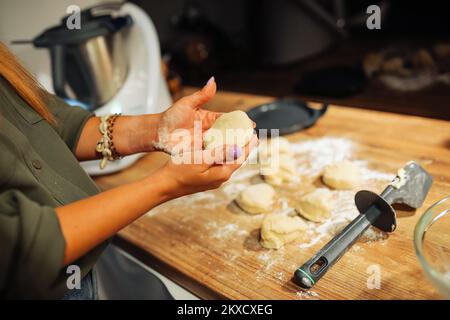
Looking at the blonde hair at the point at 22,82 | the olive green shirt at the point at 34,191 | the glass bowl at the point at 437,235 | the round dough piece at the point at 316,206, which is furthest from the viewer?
the round dough piece at the point at 316,206

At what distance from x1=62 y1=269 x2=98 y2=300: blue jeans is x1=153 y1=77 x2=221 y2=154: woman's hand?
35 cm

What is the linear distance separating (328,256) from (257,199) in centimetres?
27

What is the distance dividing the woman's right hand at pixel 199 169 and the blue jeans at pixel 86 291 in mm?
361

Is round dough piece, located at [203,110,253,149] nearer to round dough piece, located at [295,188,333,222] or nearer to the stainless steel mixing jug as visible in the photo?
round dough piece, located at [295,188,333,222]

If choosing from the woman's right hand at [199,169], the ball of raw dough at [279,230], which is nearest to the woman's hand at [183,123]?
the woman's right hand at [199,169]

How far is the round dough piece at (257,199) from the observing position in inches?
37.7

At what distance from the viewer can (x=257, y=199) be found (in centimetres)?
96

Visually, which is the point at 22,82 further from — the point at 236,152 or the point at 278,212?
the point at 278,212

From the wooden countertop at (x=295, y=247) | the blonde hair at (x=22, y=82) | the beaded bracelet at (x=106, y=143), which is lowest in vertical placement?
the wooden countertop at (x=295, y=247)

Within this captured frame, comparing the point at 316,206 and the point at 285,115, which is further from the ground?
the point at 285,115

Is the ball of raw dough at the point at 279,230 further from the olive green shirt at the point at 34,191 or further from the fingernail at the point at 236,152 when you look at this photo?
the olive green shirt at the point at 34,191

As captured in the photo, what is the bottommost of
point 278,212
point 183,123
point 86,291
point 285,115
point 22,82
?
point 86,291

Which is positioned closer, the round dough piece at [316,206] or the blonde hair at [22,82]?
the blonde hair at [22,82]

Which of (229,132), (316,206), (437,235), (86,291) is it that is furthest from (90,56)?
(437,235)
